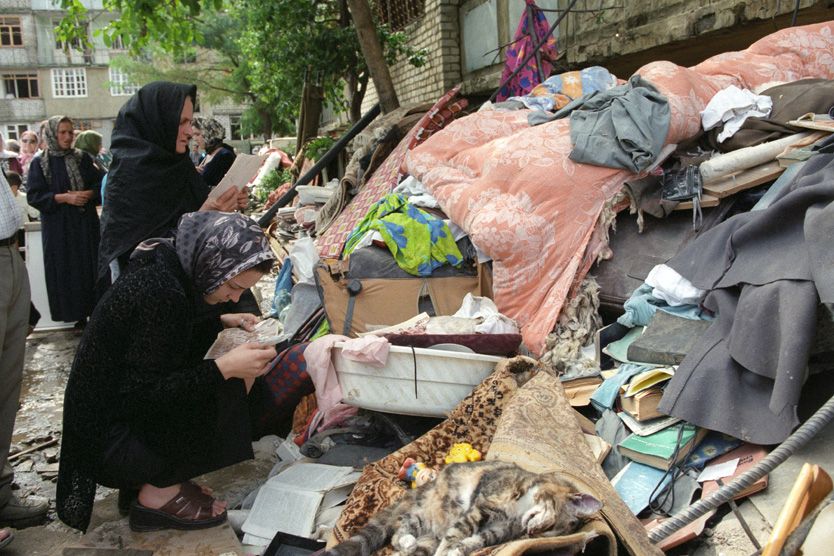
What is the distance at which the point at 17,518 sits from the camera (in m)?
2.74

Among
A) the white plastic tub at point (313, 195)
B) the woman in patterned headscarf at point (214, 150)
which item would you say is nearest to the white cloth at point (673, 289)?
the woman in patterned headscarf at point (214, 150)

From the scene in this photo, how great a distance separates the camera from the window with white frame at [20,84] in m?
36.9

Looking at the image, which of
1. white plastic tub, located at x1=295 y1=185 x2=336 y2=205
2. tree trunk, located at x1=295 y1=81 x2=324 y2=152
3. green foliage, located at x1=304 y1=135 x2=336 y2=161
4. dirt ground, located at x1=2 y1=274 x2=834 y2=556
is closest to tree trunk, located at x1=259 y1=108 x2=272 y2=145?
tree trunk, located at x1=295 y1=81 x2=324 y2=152

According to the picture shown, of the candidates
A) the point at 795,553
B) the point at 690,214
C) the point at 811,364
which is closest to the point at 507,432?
the point at 795,553

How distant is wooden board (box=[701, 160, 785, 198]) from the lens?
310 cm

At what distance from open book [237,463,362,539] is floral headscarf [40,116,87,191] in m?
3.78

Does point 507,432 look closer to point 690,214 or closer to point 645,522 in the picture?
point 645,522

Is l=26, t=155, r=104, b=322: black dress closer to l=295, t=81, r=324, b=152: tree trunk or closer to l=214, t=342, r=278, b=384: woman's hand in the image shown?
l=214, t=342, r=278, b=384: woman's hand

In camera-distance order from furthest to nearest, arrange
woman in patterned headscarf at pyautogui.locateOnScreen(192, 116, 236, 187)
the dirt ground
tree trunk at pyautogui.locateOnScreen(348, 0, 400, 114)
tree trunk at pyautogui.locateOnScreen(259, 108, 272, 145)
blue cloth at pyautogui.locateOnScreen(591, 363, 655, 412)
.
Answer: tree trunk at pyautogui.locateOnScreen(259, 108, 272, 145)
tree trunk at pyautogui.locateOnScreen(348, 0, 400, 114)
woman in patterned headscarf at pyautogui.locateOnScreen(192, 116, 236, 187)
blue cloth at pyautogui.locateOnScreen(591, 363, 655, 412)
the dirt ground

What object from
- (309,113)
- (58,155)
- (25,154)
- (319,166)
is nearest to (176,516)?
(58,155)

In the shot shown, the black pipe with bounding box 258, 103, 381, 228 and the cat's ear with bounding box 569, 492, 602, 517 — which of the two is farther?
the black pipe with bounding box 258, 103, 381, 228

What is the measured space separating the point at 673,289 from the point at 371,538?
1870 mm

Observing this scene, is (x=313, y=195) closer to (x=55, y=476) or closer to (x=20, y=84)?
(x=55, y=476)

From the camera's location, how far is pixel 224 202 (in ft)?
12.0
